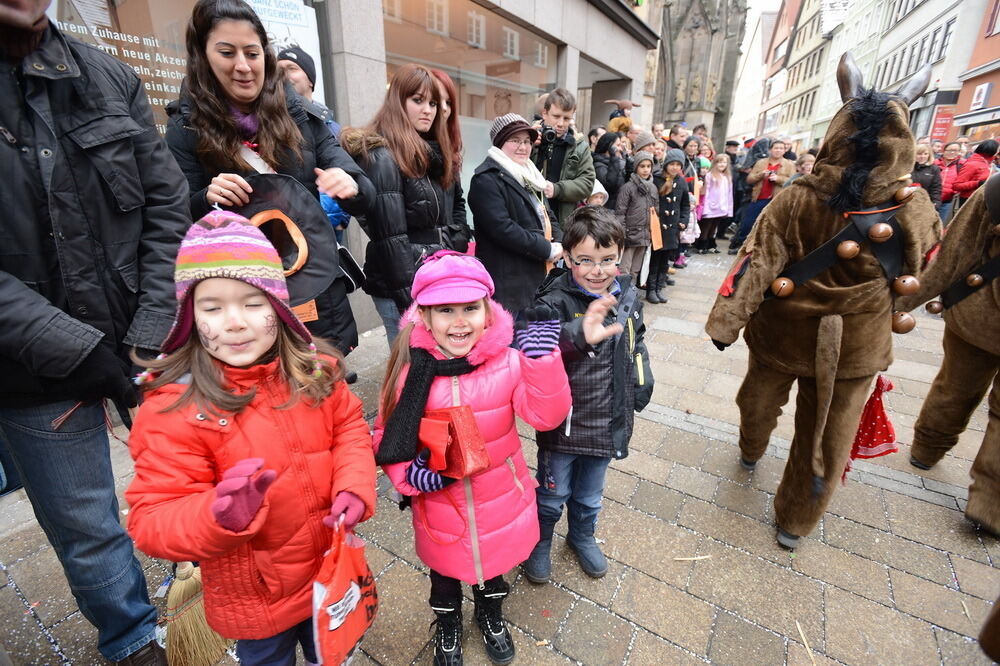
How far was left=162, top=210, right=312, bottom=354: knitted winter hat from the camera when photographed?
124 centimetres

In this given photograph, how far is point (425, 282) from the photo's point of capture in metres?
1.57

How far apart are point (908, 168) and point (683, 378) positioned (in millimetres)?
2748

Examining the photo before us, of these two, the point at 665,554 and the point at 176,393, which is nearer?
the point at 176,393

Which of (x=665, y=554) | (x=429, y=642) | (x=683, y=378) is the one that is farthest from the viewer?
(x=683, y=378)

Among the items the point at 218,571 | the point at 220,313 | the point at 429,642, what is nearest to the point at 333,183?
the point at 220,313

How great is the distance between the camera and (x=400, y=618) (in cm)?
207

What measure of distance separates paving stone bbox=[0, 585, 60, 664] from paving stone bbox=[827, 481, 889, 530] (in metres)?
3.74

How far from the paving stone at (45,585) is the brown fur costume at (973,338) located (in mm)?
4257

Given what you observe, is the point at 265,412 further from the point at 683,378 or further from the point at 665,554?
the point at 683,378

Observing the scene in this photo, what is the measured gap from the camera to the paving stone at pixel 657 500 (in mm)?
2723

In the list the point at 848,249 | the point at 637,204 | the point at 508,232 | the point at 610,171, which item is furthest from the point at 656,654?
the point at 610,171

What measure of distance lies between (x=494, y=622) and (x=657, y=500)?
1.32 metres

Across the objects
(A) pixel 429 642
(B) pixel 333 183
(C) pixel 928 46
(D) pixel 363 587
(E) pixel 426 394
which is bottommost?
(A) pixel 429 642

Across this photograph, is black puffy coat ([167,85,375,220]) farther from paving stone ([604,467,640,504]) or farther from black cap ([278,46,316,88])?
paving stone ([604,467,640,504])
